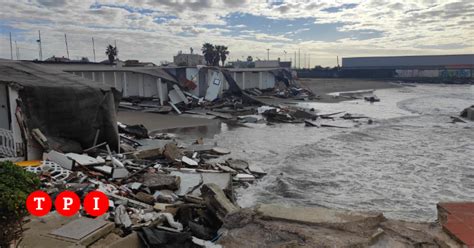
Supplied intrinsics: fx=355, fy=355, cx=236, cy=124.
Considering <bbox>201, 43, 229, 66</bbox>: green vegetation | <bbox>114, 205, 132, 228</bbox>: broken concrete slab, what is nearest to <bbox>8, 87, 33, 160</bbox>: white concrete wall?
<bbox>114, 205, 132, 228</bbox>: broken concrete slab

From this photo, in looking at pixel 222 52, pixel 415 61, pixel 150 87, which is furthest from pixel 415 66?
pixel 150 87

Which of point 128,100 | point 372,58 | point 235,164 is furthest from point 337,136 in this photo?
point 372,58

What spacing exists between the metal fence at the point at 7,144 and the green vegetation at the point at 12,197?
6.00 m

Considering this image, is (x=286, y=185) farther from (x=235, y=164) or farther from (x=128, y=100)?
(x=128, y=100)

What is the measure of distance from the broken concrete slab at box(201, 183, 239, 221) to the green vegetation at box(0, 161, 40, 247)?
3371mm

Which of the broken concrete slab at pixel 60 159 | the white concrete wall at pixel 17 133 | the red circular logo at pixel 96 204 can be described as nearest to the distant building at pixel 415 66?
the broken concrete slab at pixel 60 159

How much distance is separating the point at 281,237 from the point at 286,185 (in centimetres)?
489

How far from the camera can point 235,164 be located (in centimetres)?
1134

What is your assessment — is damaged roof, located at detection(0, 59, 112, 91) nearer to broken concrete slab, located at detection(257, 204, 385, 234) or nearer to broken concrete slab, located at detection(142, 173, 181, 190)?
broken concrete slab, located at detection(142, 173, 181, 190)

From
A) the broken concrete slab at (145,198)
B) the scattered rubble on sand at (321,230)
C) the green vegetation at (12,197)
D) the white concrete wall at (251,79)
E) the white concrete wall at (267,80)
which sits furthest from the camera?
the white concrete wall at (267,80)

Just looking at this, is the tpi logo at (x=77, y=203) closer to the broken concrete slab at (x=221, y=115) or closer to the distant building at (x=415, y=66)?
the broken concrete slab at (x=221, y=115)

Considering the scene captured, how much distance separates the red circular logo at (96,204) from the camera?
6112 mm

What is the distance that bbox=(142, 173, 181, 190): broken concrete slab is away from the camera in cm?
792

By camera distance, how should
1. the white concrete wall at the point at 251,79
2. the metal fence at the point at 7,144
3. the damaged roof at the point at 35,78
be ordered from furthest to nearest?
the white concrete wall at the point at 251,79 → the damaged roof at the point at 35,78 → the metal fence at the point at 7,144
